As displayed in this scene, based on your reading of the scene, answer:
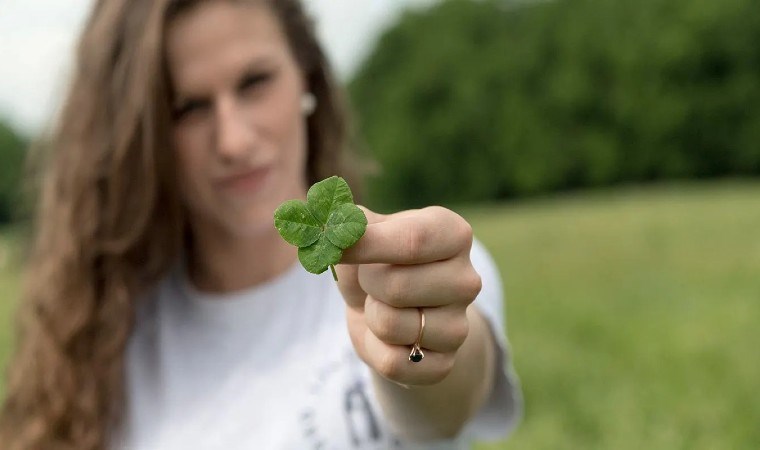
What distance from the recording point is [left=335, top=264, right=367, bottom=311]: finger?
1.31 metres

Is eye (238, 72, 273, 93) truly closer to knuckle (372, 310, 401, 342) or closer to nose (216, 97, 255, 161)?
nose (216, 97, 255, 161)

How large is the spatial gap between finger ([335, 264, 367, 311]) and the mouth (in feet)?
2.51

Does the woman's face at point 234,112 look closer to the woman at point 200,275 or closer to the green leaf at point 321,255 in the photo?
the woman at point 200,275

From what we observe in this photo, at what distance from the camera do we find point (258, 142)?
6.83 ft

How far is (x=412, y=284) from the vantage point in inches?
48.1

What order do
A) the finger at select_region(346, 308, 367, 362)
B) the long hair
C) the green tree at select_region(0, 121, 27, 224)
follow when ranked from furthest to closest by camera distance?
the green tree at select_region(0, 121, 27, 224) → the long hair → the finger at select_region(346, 308, 367, 362)

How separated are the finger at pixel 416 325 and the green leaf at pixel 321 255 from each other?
0.15 meters

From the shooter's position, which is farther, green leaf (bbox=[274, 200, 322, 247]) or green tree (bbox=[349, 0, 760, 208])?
green tree (bbox=[349, 0, 760, 208])

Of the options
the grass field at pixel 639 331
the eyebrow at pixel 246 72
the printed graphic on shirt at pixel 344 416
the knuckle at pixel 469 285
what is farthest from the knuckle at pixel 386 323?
the grass field at pixel 639 331

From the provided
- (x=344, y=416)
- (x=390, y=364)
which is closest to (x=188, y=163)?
(x=344, y=416)

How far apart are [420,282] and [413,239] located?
0.25 ft

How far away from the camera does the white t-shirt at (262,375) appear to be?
196cm

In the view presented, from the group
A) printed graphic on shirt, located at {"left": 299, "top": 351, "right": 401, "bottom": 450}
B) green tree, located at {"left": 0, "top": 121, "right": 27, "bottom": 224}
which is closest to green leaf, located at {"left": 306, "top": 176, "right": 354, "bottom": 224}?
printed graphic on shirt, located at {"left": 299, "top": 351, "right": 401, "bottom": 450}

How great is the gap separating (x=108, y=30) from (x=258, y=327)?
92cm
